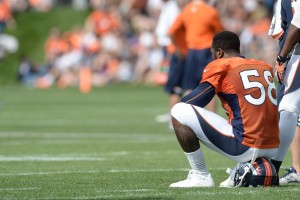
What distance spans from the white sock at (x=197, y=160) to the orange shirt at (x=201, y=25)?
7.89m

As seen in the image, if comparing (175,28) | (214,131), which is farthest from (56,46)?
(214,131)

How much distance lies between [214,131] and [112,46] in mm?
24998

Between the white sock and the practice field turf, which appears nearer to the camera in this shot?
the practice field turf

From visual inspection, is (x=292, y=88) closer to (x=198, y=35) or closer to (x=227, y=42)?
(x=227, y=42)

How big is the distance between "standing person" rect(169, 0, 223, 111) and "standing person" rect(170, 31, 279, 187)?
775 centimetres

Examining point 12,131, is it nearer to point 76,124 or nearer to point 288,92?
point 76,124

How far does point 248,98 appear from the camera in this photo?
27.4 feet

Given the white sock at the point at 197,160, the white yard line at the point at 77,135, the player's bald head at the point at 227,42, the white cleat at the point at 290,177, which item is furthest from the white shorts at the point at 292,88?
the white yard line at the point at 77,135

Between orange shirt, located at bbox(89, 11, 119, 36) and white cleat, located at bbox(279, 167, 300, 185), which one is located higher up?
white cleat, located at bbox(279, 167, 300, 185)

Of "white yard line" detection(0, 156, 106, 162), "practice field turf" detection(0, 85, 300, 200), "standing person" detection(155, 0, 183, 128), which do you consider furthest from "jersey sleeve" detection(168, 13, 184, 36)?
"white yard line" detection(0, 156, 106, 162)

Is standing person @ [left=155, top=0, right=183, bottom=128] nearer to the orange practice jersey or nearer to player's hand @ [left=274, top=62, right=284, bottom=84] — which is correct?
player's hand @ [left=274, top=62, right=284, bottom=84]

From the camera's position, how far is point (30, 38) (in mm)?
36188

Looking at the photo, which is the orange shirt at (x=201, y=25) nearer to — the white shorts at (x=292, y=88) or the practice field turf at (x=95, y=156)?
the practice field turf at (x=95, y=156)

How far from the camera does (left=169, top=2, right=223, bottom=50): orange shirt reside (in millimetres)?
16297
